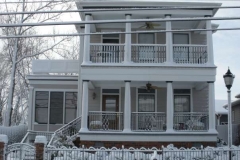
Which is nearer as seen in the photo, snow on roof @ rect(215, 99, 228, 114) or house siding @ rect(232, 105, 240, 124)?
house siding @ rect(232, 105, 240, 124)

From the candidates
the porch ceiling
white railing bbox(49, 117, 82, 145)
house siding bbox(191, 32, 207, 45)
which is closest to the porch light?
the porch ceiling

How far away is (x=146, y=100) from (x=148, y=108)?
44 centimetres

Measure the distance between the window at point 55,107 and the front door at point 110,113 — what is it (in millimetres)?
1850

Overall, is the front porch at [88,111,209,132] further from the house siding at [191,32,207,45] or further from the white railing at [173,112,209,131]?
the house siding at [191,32,207,45]

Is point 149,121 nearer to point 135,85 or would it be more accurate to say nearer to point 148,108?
point 148,108

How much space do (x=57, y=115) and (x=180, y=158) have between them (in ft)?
32.3

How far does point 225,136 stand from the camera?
2339 centimetres

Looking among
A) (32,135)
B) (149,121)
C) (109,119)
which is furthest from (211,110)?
(32,135)

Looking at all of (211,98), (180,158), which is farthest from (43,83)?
(180,158)

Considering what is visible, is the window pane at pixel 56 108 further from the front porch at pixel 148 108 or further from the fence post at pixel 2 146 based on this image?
the fence post at pixel 2 146

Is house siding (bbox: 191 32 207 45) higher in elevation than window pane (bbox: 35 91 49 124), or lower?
higher

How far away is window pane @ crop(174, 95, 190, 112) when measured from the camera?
67.5 feet

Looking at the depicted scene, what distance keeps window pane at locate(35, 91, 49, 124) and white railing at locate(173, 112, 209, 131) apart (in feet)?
23.2

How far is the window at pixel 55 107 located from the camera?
70.3 ft
